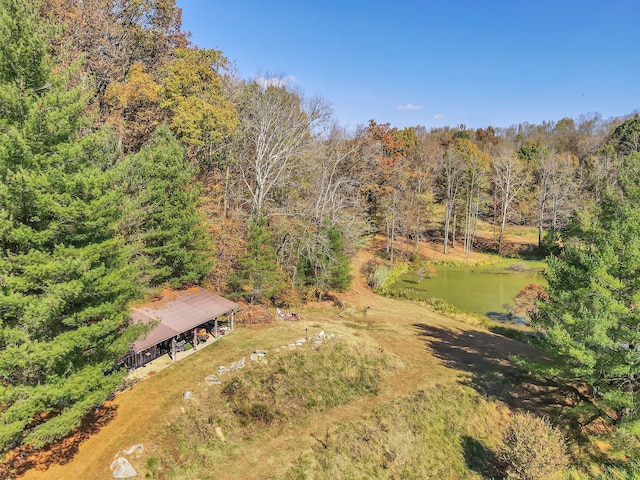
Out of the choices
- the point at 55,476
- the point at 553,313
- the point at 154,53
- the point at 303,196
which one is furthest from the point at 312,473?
the point at 154,53

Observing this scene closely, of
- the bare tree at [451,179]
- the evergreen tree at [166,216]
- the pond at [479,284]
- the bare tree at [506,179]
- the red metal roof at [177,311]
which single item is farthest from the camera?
the bare tree at [506,179]

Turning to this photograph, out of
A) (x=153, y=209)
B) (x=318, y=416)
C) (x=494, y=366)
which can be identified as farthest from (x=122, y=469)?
(x=494, y=366)

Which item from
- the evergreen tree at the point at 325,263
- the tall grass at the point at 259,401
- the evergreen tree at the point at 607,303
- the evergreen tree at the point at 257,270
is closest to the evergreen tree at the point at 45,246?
the tall grass at the point at 259,401

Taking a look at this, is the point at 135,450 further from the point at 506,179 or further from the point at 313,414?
the point at 506,179

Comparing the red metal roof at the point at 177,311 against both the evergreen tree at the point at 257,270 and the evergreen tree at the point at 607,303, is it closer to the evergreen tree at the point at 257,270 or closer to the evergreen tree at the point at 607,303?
the evergreen tree at the point at 257,270

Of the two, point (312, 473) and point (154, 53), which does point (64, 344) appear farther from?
point (154, 53)
